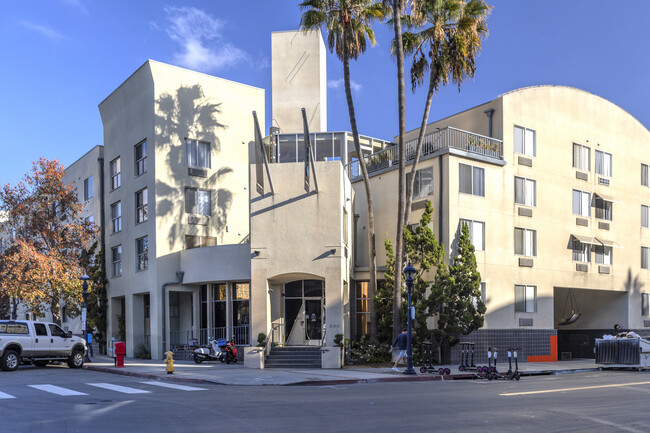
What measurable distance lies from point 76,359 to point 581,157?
2645 centimetres

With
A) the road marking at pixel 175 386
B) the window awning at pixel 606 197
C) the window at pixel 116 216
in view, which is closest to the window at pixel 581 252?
the window awning at pixel 606 197

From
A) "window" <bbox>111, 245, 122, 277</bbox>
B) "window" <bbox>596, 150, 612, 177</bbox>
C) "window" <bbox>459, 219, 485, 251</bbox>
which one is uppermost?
"window" <bbox>596, 150, 612, 177</bbox>

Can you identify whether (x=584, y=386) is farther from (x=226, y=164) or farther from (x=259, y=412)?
(x=226, y=164)

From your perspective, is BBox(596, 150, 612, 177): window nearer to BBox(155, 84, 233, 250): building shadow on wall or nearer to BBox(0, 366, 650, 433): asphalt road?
BBox(0, 366, 650, 433): asphalt road

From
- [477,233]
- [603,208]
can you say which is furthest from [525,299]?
[603,208]

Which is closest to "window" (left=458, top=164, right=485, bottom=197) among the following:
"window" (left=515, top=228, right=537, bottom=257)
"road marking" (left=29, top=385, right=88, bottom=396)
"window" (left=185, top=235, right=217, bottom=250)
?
"window" (left=515, top=228, right=537, bottom=257)

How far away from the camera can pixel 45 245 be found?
1379 inches

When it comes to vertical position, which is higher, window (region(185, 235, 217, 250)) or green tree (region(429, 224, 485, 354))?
window (region(185, 235, 217, 250))

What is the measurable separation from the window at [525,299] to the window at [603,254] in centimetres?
593

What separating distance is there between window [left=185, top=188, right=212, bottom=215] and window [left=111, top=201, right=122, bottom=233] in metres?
5.13

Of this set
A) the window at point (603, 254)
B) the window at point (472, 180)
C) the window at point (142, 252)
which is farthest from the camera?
the window at point (603, 254)

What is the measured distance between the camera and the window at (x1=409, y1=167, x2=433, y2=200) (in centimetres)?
2893

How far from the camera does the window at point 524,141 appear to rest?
3103 cm

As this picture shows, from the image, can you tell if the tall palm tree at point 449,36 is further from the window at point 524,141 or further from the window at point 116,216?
the window at point 116,216
